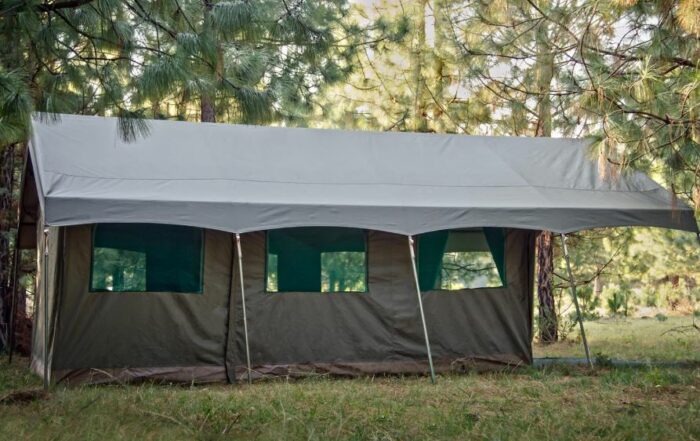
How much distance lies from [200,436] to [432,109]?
28.3ft

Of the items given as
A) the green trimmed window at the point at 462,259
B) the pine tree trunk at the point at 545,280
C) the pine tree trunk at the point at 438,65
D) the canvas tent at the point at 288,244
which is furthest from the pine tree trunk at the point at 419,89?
the green trimmed window at the point at 462,259

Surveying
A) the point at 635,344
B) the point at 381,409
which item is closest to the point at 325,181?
the point at 381,409

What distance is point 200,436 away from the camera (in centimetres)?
458

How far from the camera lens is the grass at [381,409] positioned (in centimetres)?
466

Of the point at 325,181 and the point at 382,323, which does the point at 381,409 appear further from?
the point at 325,181

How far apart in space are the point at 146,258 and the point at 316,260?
154 centimetres

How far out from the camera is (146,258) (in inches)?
300

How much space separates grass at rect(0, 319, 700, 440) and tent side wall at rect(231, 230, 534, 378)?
0.37m

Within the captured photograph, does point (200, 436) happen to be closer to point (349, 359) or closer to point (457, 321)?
point (349, 359)

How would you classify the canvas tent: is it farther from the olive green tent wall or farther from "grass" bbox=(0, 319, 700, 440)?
"grass" bbox=(0, 319, 700, 440)

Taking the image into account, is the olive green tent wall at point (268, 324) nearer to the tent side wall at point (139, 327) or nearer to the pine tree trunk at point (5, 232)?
the tent side wall at point (139, 327)

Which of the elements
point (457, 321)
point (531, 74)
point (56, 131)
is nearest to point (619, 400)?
point (457, 321)

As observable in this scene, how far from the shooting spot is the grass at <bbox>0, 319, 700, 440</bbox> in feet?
15.3

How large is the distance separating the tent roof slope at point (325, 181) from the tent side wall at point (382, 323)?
24.2 inches
